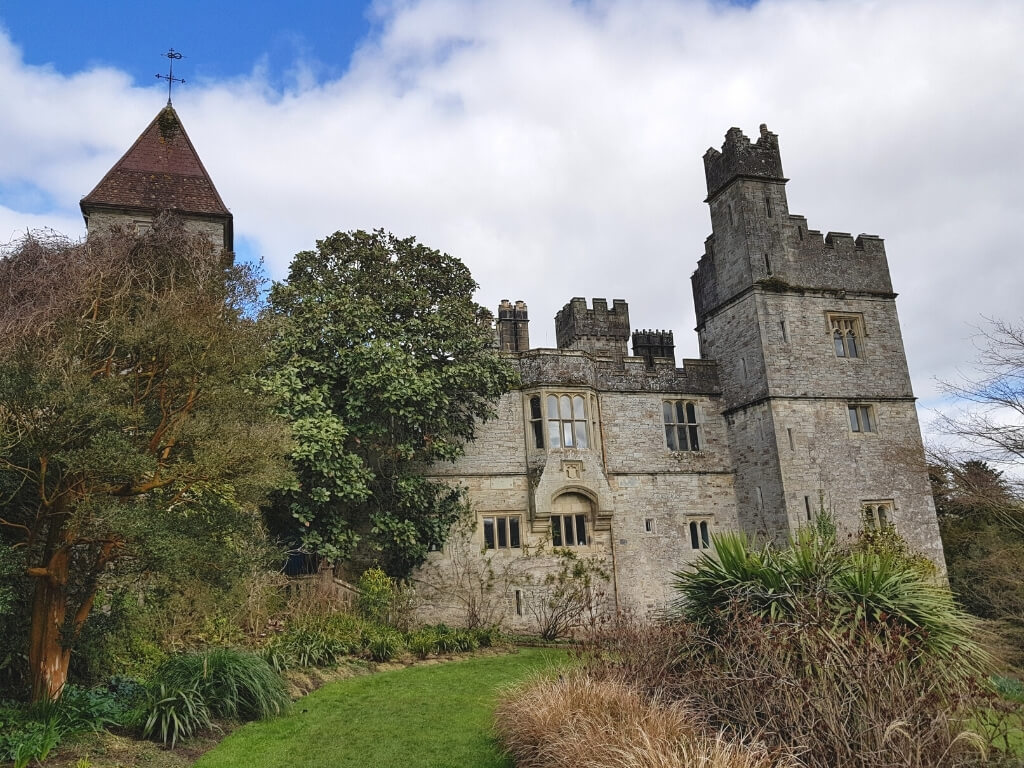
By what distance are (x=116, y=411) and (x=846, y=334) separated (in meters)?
20.6

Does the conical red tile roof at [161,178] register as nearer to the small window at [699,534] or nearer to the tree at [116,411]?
the tree at [116,411]

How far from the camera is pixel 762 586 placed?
28.3 ft

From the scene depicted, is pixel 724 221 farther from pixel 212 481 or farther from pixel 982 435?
pixel 212 481

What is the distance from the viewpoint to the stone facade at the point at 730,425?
67.5 ft

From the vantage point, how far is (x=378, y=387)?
17.1 meters

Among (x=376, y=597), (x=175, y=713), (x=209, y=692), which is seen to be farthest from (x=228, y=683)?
(x=376, y=597)

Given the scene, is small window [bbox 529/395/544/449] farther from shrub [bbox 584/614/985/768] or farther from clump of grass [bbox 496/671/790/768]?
shrub [bbox 584/614/985/768]

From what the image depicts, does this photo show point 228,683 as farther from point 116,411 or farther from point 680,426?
point 680,426

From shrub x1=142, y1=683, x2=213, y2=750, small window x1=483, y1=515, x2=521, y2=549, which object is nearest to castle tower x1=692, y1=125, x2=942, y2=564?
small window x1=483, y1=515, x2=521, y2=549

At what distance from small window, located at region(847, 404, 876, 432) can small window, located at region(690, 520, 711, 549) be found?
16.9 ft

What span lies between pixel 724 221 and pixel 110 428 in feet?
64.6

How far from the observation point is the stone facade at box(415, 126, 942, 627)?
67.5 feet

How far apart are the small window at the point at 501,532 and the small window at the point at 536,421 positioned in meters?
2.23

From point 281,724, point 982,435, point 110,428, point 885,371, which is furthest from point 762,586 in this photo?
point 885,371
